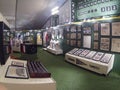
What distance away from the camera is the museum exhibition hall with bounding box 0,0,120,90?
63.6 inches

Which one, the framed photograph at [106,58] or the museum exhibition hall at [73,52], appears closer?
the museum exhibition hall at [73,52]

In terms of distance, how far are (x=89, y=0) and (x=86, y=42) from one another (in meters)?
1.88

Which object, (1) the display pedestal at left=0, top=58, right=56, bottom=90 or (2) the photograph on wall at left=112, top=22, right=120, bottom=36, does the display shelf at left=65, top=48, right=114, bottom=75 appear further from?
(1) the display pedestal at left=0, top=58, right=56, bottom=90

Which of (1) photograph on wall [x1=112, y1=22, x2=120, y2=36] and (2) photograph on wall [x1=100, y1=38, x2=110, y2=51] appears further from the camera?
(2) photograph on wall [x1=100, y1=38, x2=110, y2=51]

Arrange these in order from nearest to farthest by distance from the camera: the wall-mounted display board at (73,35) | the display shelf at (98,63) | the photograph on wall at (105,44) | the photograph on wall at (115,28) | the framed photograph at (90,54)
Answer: the display shelf at (98,63) → the photograph on wall at (115,28) → the photograph on wall at (105,44) → the framed photograph at (90,54) → the wall-mounted display board at (73,35)

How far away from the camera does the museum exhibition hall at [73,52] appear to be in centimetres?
162

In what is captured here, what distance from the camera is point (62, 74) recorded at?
546 cm

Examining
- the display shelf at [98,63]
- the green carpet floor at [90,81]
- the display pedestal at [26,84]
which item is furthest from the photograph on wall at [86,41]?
the display pedestal at [26,84]

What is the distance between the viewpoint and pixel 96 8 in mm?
6660

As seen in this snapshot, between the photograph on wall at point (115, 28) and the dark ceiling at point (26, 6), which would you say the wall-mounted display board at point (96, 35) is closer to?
the photograph on wall at point (115, 28)

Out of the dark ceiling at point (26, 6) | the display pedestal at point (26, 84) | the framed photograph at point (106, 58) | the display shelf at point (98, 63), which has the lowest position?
the display shelf at point (98, 63)

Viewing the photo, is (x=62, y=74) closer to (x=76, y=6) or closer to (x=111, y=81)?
(x=111, y=81)

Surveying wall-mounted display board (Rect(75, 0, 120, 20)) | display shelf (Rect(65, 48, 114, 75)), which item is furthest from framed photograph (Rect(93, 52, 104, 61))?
wall-mounted display board (Rect(75, 0, 120, 20))

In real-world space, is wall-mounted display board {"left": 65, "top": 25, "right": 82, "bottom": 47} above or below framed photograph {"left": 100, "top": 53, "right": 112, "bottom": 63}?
above
